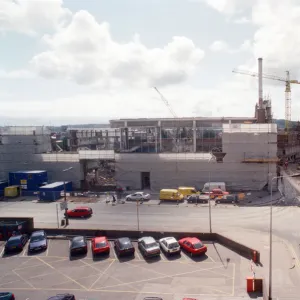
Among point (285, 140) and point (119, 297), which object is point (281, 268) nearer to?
point (119, 297)

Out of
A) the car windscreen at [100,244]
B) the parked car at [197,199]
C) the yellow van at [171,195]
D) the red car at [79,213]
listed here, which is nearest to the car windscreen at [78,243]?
the car windscreen at [100,244]

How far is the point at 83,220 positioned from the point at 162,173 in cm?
1515

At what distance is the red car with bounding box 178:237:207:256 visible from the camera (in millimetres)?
19688

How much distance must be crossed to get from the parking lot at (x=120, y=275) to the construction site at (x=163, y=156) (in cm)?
1960

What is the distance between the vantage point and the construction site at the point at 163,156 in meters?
39.1

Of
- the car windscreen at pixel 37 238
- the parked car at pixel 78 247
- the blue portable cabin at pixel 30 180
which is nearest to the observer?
the parked car at pixel 78 247

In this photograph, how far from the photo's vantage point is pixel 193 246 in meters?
19.9

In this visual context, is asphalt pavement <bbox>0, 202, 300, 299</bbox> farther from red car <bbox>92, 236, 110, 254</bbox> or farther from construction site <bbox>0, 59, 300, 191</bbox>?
construction site <bbox>0, 59, 300, 191</bbox>

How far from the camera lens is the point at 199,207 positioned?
1236 inches

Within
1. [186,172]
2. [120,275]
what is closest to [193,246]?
[120,275]

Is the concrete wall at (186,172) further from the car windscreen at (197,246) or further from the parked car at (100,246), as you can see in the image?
the parked car at (100,246)

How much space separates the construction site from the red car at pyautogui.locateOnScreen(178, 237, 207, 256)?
19995mm

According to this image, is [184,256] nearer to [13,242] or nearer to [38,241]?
[38,241]

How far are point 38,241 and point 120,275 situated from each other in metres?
7.67
